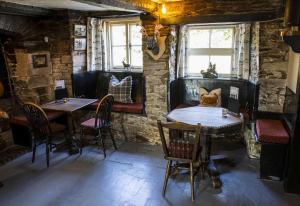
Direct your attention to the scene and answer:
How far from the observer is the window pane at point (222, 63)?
4383mm

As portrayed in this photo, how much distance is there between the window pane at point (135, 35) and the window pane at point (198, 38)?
35.9 inches

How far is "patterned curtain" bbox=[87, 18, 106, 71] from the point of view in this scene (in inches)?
188

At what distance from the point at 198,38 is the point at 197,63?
0.42 m

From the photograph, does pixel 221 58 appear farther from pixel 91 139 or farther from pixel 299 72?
pixel 91 139

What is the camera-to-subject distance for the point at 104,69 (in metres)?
5.09

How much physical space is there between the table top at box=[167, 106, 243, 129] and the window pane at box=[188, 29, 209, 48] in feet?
4.36

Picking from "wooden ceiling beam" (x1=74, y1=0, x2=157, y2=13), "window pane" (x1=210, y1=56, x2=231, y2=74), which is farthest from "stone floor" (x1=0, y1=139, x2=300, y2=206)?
"wooden ceiling beam" (x1=74, y1=0, x2=157, y2=13)

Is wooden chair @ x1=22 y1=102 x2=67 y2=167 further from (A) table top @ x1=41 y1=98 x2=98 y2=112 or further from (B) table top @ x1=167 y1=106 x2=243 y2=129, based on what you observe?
(B) table top @ x1=167 y1=106 x2=243 y2=129

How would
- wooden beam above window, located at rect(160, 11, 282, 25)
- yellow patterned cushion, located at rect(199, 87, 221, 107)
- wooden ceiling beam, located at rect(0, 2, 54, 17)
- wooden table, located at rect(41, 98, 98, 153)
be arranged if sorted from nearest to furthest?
wooden beam above window, located at rect(160, 11, 282, 25) < wooden ceiling beam, located at rect(0, 2, 54, 17) < wooden table, located at rect(41, 98, 98, 153) < yellow patterned cushion, located at rect(199, 87, 221, 107)

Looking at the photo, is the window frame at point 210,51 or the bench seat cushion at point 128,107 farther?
the bench seat cushion at point 128,107

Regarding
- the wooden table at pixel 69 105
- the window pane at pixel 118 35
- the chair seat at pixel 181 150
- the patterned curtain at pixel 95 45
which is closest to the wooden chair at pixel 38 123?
the wooden table at pixel 69 105

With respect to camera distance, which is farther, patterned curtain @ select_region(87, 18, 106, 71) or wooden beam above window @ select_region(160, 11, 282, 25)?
patterned curtain @ select_region(87, 18, 106, 71)

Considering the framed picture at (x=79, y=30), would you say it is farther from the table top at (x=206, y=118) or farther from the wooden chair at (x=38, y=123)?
the table top at (x=206, y=118)

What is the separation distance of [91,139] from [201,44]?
2.50 metres
